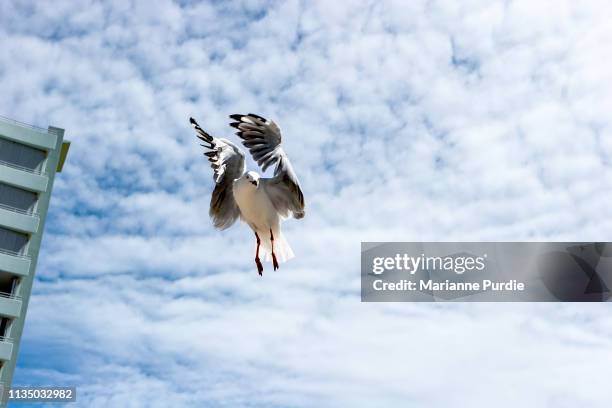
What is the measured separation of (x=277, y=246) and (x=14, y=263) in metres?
31.6

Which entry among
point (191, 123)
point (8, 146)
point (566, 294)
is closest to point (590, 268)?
point (566, 294)

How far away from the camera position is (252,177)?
Result: 12.6 meters

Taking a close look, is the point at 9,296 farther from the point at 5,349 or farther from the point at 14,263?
the point at 5,349

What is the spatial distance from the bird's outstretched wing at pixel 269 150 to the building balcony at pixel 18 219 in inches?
1296

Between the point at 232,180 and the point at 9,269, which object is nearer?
the point at 232,180

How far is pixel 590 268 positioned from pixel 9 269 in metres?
30.3

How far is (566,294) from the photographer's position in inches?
882

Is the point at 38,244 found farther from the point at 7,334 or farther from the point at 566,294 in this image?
the point at 566,294

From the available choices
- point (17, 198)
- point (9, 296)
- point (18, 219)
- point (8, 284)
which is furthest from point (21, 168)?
point (9, 296)

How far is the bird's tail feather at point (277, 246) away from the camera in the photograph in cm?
1377

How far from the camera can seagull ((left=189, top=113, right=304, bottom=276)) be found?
502 inches

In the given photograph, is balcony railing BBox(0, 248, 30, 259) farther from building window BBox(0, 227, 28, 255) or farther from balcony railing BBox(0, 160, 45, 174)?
balcony railing BBox(0, 160, 45, 174)

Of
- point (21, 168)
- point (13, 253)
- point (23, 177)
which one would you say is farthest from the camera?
point (21, 168)

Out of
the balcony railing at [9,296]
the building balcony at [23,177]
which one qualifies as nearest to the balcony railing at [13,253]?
the balcony railing at [9,296]
